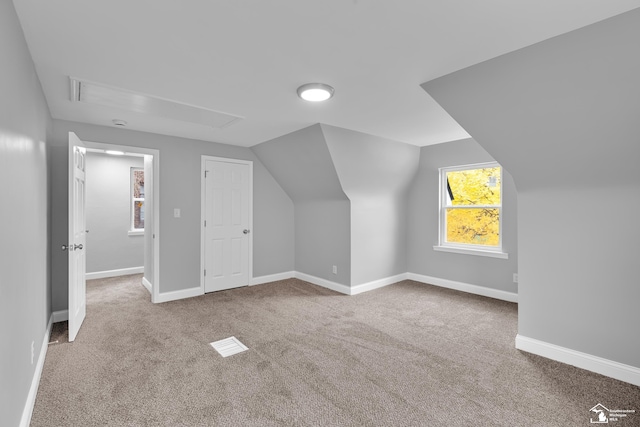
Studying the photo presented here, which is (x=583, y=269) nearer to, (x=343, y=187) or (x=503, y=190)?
(x=503, y=190)

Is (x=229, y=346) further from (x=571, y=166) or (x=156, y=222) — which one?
(x=571, y=166)

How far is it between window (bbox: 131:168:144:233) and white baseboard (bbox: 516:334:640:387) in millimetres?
6150

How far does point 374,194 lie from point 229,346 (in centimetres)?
294

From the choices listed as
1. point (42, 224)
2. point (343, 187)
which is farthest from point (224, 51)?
point (343, 187)

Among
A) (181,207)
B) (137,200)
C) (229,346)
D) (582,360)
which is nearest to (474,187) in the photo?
(582,360)

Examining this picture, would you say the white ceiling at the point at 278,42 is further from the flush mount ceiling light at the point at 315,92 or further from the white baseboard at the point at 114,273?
the white baseboard at the point at 114,273

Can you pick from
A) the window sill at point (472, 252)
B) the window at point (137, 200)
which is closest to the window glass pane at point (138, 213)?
the window at point (137, 200)

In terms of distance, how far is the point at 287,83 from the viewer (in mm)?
2471

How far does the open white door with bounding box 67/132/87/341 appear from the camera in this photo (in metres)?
2.87

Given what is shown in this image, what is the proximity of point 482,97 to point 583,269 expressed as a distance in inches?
60.8

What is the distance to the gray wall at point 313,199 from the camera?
13.3 ft

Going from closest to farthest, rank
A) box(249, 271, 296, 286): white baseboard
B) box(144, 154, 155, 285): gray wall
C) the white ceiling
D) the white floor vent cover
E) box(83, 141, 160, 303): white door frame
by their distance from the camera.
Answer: the white ceiling
the white floor vent cover
box(83, 141, 160, 303): white door frame
box(144, 154, 155, 285): gray wall
box(249, 271, 296, 286): white baseboard

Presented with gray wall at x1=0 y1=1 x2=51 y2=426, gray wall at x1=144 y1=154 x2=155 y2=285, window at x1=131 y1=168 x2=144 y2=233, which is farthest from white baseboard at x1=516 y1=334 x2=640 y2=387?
window at x1=131 y1=168 x2=144 y2=233

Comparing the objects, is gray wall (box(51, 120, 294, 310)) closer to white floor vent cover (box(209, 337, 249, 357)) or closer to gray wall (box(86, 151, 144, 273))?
white floor vent cover (box(209, 337, 249, 357))
